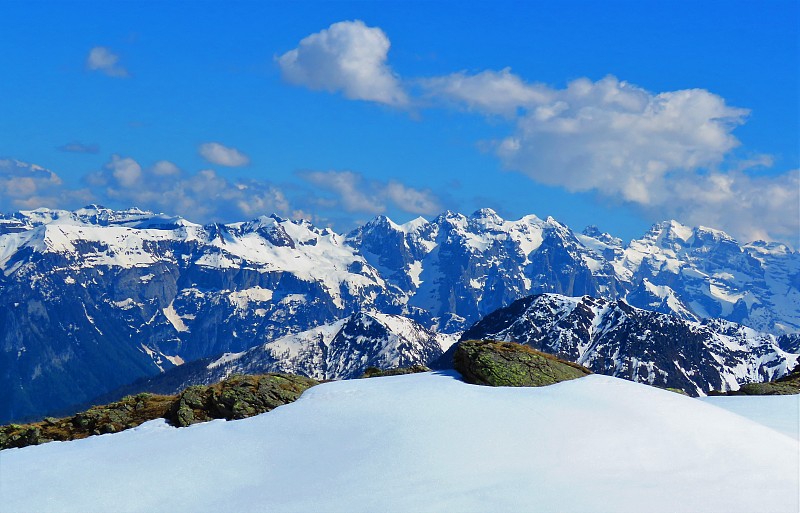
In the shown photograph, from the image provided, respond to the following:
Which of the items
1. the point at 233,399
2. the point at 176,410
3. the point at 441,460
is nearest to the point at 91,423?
the point at 176,410

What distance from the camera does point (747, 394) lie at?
49469mm

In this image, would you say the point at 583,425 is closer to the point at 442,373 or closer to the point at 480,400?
the point at 480,400

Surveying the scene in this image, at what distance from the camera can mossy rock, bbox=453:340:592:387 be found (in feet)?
132

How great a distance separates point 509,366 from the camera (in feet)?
135

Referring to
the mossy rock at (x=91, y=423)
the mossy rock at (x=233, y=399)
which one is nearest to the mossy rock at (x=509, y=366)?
the mossy rock at (x=233, y=399)

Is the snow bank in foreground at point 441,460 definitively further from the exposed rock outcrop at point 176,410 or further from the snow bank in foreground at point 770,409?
the snow bank in foreground at point 770,409

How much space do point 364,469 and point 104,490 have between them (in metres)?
9.69

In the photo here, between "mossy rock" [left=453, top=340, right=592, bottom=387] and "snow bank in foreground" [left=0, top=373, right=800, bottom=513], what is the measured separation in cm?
307

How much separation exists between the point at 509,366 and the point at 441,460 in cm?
1356

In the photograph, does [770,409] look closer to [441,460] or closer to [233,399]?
[441,460]

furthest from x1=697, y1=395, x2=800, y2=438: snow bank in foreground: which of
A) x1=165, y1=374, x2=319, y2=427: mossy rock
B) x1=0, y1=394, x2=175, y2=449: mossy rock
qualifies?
x1=0, y1=394, x2=175, y2=449: mossy rock

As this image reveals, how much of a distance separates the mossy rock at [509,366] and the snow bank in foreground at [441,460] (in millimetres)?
3068

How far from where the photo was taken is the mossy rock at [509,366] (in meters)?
40.3

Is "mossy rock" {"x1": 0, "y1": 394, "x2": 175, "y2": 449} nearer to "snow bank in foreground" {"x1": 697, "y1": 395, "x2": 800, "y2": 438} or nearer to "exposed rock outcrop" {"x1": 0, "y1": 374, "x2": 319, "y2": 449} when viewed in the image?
"exposed rock outcrop" {"x1": 0, "y1": 374, "x2": 319, "y2": 449}
